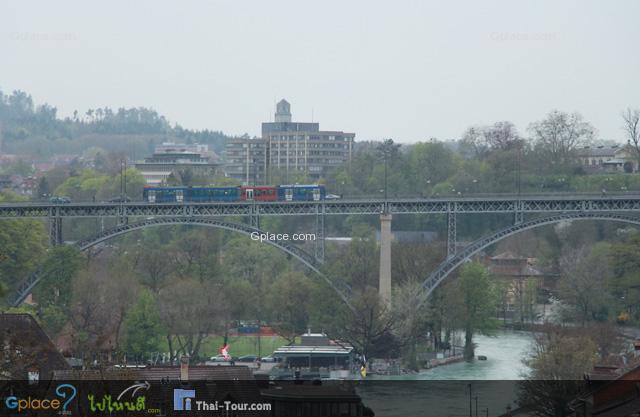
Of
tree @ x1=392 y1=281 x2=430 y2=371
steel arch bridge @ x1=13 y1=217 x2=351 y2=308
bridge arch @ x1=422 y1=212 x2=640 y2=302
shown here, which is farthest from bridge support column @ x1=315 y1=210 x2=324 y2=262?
bridge arch @ x1=422 y1=212 x2=640 y2=302

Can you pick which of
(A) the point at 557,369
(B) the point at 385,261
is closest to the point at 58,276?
(B) the point at 385,261

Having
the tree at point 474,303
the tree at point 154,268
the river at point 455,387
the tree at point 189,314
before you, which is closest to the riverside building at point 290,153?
the tree at point 154,268

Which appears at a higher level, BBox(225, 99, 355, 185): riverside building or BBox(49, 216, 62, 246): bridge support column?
BBox(225, 99, 355, 185): riverside building

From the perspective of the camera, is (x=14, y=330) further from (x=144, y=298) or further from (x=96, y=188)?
(x=96, y=188)

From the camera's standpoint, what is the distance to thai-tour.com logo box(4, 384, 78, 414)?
3862cm

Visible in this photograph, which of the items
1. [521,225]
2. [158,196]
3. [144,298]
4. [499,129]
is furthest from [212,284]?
[499,129]

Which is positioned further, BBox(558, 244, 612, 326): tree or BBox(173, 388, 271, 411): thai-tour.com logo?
BBox(558, 244, 612, 326): tree

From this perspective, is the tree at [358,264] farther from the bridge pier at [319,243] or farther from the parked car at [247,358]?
the parked car at [247,358]

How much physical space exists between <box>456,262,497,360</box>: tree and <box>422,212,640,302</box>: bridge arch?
1702 mm

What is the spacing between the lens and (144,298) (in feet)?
277

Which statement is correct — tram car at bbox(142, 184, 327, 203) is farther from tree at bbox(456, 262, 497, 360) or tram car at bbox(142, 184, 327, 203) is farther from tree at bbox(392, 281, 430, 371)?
tree at bbox(456, 262, 497, 360)

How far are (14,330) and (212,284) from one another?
159ft

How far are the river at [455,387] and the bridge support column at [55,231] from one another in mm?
21292

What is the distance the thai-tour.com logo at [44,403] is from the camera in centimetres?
3862
